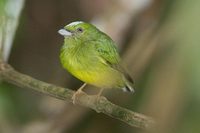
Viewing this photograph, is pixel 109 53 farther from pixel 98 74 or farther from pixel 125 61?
pixel 125 61

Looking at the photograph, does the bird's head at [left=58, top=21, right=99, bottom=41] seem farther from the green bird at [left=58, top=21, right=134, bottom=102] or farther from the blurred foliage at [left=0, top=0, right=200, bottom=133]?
the blurred foliage at [left=0, top=0, right=200, bottom=133]

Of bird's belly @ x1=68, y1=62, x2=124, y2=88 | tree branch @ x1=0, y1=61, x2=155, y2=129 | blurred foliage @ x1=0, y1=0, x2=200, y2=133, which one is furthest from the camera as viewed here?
bird's belly @ x1=68, y1=62, x2=124, y2=88

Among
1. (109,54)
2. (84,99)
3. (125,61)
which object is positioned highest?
(109,54)

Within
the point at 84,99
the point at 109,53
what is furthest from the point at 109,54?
the point at 84,99

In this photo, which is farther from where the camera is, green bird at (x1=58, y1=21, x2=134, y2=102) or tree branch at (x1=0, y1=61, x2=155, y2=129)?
green bird at (x1=58, y1=21, x2=134, y2=102)

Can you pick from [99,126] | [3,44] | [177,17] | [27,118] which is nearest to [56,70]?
[27,118]

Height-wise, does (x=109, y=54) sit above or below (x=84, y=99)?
above

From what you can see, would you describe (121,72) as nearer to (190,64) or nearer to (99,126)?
(99,126)

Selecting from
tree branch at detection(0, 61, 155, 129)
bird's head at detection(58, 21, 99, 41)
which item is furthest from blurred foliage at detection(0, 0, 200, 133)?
bird's head at detection(58, 21, 99, 41)
